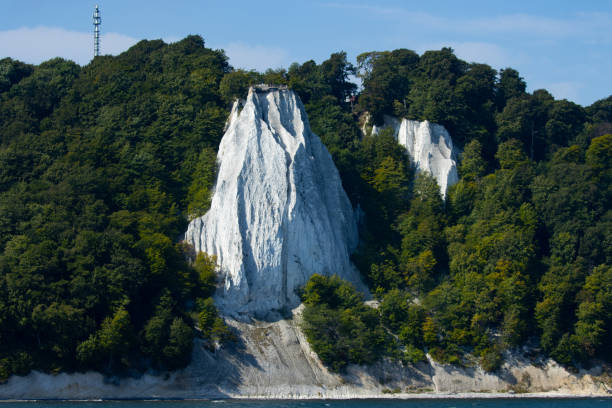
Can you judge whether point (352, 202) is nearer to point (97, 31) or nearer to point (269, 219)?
point (269, 219)

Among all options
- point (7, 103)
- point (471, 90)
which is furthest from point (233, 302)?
point (471, 90)

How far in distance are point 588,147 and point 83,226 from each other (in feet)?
138

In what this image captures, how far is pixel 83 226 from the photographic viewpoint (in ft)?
188

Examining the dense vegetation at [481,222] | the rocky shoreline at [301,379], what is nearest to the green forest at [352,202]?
the dense vegetation at [481,222]

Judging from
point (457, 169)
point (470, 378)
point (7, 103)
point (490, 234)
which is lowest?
point (470, 378)

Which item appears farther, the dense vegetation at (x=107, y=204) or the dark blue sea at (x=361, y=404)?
the dense vegetation at (x=107, y=204)

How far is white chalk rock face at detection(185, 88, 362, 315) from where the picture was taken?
6059cm

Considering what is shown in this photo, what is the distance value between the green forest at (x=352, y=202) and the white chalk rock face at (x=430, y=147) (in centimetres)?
97

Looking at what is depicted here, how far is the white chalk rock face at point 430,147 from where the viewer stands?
71338mm

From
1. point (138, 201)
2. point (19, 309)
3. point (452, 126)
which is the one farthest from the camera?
point (452, 126)

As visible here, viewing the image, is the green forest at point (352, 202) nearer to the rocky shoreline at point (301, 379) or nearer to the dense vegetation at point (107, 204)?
the dense vegetation at point (107, 204)

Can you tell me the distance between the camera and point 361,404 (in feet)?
173

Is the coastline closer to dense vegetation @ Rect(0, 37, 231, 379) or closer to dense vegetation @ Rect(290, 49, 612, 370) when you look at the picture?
dense vegetation @ Rect(290, 49, 612, 370)

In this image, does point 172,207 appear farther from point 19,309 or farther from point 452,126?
point 452,126
